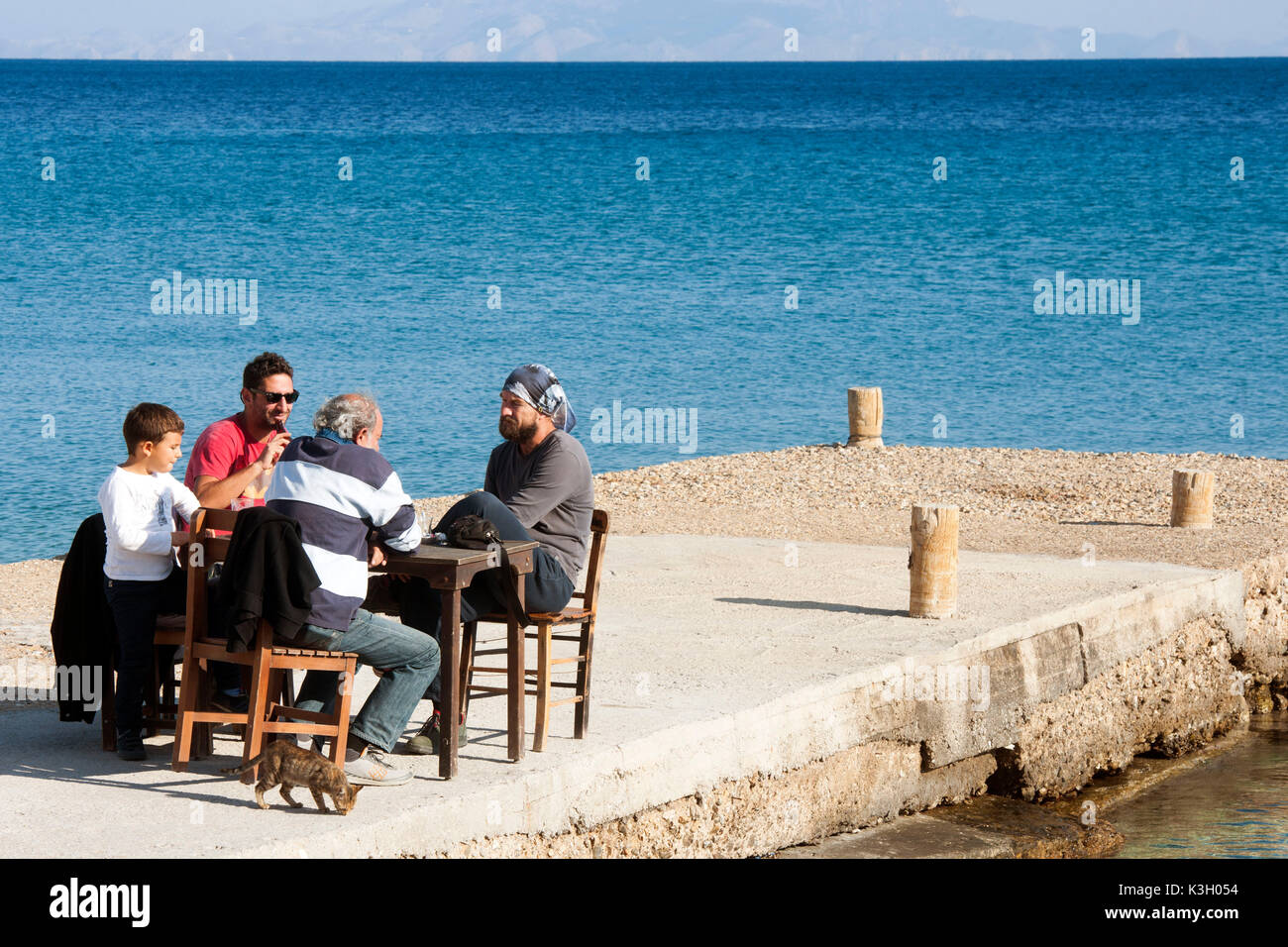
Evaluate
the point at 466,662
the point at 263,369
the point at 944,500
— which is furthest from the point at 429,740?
the point at 944,500

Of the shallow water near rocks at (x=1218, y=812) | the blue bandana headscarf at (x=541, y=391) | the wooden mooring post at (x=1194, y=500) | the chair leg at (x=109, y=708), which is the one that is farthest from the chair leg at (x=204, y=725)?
the wooden mooring post at (x=1194, y=500)

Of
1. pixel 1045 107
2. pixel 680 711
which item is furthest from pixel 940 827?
pixel 1045 107

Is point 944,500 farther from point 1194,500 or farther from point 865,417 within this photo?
point 865,417

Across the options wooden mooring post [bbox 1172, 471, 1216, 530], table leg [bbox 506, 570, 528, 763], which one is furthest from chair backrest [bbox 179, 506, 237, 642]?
wooden mooring post [bbox 1172, 471, 1216, 530]

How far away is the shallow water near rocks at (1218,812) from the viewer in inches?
293

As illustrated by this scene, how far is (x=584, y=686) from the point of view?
20.2 feet

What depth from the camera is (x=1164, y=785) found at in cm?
854

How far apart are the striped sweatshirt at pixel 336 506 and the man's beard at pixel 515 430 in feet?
3.01

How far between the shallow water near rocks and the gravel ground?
1708mm

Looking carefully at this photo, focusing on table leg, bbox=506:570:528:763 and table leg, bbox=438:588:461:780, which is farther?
table leg, bbox=506:570:528:763

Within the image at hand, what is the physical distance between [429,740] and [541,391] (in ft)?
4.63

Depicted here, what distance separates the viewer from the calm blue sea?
74.3 feet

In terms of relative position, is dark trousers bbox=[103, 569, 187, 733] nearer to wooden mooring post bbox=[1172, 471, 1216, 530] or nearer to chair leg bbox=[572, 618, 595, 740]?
chair leg bbox=[572, 618, 595, 740]
